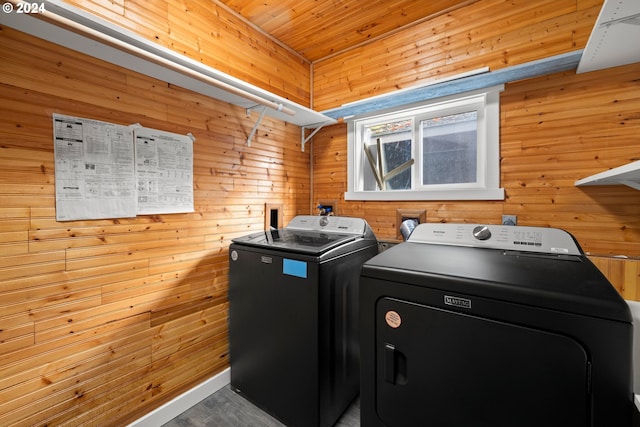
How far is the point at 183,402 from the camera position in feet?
5.92

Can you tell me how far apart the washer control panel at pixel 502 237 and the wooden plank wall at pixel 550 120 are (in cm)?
60

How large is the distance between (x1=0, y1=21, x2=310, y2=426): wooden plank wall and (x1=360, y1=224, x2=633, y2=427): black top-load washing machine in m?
1.30

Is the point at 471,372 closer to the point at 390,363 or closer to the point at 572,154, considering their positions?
the point at 390,363

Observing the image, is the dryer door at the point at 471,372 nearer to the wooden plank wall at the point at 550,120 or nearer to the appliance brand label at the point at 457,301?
the appliance brand label at the point at 457,301

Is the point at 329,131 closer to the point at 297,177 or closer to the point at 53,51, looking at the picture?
the point at 297,177

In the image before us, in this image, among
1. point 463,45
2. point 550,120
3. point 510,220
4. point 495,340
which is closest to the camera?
point 495,340

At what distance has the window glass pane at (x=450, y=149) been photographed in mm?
2092

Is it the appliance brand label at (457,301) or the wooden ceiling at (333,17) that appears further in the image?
the wooden ceiling at (333,17)

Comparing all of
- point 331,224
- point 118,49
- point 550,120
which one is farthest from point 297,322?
point 550,120

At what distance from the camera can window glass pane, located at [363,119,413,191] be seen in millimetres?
2410

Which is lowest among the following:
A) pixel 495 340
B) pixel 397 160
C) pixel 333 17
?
pixel 495 340

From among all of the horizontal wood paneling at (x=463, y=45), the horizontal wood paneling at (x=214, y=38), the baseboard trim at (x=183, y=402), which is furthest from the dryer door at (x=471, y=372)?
the horizontal wood paneling at (x=214, y=38)

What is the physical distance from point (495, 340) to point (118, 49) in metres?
1.89

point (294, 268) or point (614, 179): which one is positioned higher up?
point (614, 179)
